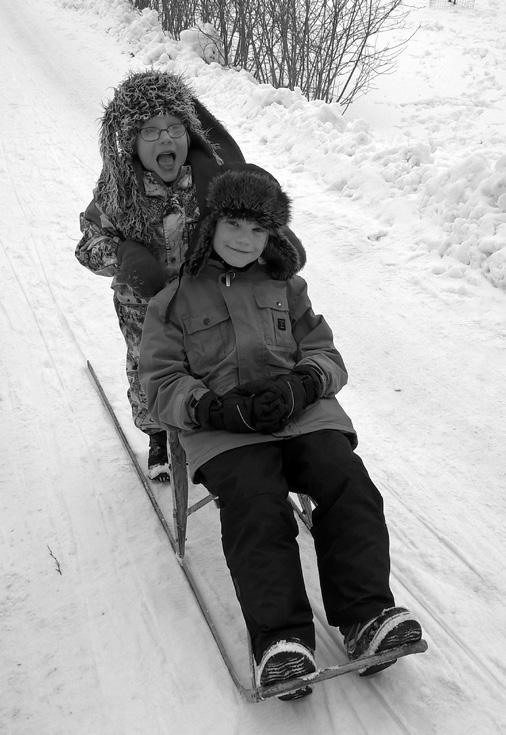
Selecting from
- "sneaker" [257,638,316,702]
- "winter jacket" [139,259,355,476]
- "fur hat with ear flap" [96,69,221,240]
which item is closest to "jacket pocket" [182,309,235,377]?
"winter jacket" [139,259,355,476]

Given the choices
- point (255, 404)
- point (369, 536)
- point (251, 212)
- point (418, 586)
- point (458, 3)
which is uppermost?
point (458, 3)

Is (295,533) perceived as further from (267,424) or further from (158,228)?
(158,228)

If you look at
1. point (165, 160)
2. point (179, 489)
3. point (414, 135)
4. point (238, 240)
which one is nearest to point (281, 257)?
point (238, 240)

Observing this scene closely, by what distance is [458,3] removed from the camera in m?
15.9

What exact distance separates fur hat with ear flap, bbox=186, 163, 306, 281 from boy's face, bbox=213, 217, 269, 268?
0.02 metres

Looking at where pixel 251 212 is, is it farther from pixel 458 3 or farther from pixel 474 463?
pixel 458 3

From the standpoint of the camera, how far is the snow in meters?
1.99

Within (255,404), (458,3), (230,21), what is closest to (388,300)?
(255,404)

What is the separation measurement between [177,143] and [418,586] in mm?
1770

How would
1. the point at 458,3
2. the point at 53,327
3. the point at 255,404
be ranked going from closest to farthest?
the point at 255,404, the point at 53,327, the point at 458,3

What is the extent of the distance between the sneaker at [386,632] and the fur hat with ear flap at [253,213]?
1147 millimetres

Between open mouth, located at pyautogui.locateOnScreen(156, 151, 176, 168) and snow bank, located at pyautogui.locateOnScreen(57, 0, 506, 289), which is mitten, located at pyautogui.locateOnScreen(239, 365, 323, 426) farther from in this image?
snow bank, located at pyautogui.locateOnScreen(57, 0, 506, 289)

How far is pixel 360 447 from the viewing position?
3137mm

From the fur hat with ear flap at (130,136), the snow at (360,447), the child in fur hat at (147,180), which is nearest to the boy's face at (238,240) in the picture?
the child in fur hat at (147,180)
